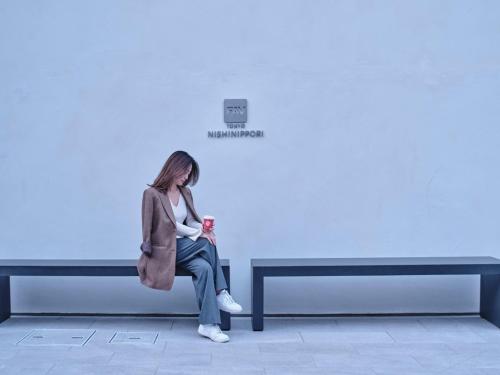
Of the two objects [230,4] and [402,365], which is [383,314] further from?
[230,4]

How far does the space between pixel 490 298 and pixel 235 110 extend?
9.45ft

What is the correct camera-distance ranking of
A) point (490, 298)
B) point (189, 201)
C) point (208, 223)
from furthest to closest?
1. point (490, 298)
2. point (189, 201)
3. point (208, 223)

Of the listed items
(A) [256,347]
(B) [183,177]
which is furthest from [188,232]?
(A) [256,347]

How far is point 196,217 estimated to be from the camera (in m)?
4.76

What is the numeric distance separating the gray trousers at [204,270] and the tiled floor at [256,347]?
0.84 feet

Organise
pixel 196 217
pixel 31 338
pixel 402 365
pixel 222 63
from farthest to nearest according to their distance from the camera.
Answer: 1. pixel 222 63
2. pixel 196 217
3. pixel 31 338
4. pixel 402 365

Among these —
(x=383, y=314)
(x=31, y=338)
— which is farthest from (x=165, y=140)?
(x=383, y=314)

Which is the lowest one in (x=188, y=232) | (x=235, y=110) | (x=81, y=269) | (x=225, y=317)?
(x=225, y=317)

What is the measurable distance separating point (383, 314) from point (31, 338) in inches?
123

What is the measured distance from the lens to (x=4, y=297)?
5.00 meters

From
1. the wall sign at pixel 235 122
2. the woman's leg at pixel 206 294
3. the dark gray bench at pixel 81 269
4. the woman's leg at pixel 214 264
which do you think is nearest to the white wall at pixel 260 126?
the wall sign at pixel 235 122

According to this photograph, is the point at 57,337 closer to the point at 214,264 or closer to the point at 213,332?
the point at 213,332

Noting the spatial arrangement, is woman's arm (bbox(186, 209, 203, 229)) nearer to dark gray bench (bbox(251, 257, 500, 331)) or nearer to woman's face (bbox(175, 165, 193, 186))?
woman's face (bbox(175, 165, 193, 186))

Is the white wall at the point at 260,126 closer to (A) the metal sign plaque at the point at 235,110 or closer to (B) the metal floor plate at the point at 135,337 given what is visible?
(A) the metal sign plaque at the point at 235,110
